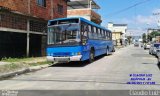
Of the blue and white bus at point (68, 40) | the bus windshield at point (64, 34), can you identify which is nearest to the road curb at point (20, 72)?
the blue and white bus at point (68, 40)

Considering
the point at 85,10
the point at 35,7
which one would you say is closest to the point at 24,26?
the point at 35,7

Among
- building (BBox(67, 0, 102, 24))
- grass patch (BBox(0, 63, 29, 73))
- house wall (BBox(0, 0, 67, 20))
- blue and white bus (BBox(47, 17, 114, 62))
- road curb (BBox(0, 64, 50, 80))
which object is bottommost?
road curb (BBox(0, 64, 50, 80))

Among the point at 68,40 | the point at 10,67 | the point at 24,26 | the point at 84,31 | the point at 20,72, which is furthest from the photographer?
the point at 24,26

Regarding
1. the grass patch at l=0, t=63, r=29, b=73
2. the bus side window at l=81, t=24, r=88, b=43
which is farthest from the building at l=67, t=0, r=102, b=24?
the grass patch at l=0, t=63, r=29, b=73

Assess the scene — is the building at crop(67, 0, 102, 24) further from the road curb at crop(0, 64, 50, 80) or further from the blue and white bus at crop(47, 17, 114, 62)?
the road curb at crop(0, 64, 50, 80)

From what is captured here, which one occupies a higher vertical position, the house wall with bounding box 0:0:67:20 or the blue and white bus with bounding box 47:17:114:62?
the house wall with bounding box 0:0:67:20

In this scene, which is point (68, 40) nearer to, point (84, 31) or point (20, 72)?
point (84, 31)

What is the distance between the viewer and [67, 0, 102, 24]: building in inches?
1929

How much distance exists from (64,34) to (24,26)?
6.63 m

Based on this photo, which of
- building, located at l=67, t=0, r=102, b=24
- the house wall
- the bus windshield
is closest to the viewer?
the bus windshield

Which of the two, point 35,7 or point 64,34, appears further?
point 35,7

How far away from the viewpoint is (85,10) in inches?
1938

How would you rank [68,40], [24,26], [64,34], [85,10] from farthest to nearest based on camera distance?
1. [85,10]
2. [24,26]
3. [64,34]
4. [68,40]

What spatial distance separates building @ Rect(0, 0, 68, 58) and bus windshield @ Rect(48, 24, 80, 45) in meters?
4.08
